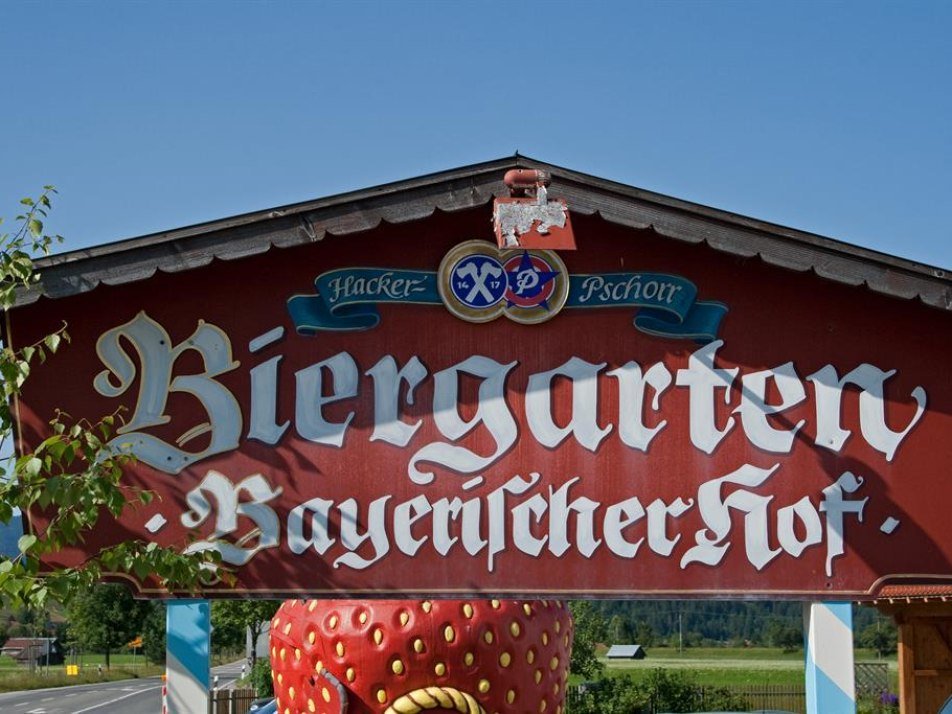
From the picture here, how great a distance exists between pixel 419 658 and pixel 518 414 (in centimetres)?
464

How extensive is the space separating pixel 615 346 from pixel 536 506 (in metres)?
1.40

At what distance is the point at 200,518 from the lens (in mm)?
10516

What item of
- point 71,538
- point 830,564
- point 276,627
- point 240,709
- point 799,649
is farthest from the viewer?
point 799,649

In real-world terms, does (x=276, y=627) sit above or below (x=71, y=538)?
below

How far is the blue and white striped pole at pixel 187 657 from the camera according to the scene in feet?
Result: 34.6

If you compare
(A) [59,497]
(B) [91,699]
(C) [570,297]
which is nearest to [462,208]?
(C) [570,297]

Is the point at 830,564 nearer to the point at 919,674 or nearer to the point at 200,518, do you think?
the point at 200,518

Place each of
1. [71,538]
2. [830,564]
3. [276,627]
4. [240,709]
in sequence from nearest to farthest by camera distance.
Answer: [71,538], [830,564], [276,627], [240,709]

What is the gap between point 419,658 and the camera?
47.0ft

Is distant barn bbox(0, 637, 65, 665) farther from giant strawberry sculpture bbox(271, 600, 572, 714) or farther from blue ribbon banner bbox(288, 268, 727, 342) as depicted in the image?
blue ribbon banner bbox(288, 268, 727, 342)

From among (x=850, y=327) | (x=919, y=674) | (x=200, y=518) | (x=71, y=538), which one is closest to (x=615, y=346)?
(x=850, y=327)

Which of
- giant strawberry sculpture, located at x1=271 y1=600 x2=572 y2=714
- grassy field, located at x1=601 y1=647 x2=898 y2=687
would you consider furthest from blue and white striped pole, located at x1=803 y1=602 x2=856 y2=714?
grassy field, located at x1=601 y1=647 x2=898 y2=687

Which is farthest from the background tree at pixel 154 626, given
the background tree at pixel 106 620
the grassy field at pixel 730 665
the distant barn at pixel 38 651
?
the grassy field at pixel 730 665

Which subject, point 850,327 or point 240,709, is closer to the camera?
point 850,327
